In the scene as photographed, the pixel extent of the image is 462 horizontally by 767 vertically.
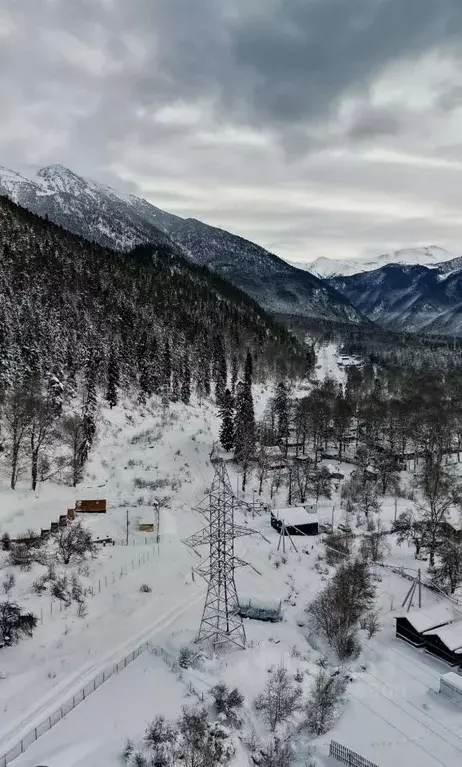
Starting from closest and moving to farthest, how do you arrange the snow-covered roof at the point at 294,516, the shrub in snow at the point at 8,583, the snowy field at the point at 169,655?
1. the snowy field at the point at 169,655
2. the shrub in snow at the point at 8,583
3. the snow-covered roof at the point at 294,516

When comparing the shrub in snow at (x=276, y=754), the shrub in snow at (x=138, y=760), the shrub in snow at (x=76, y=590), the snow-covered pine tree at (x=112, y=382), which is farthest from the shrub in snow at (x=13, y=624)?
the snow-covered pine tree at (x=112, y=382)

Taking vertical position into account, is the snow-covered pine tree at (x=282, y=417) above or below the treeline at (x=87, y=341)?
below

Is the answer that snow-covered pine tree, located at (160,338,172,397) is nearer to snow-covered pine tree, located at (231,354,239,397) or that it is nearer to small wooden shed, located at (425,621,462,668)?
snow-covered pine tree, located at (231,354,239,397)

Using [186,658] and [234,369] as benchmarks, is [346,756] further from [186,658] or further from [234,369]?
[234,369]

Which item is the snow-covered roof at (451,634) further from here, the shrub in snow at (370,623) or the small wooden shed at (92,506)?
the small wooden shed at (92,506)

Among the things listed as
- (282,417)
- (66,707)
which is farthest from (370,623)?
(282,417)

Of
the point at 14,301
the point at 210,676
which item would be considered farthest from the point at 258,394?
the point at 210,676
